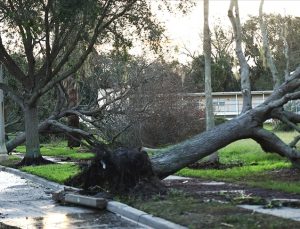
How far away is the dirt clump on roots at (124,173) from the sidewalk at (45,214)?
0.97 m

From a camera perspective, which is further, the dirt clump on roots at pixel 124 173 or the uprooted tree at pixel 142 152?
the uprooted tree at pixel 142 152

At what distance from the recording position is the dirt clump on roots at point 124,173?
471 inches

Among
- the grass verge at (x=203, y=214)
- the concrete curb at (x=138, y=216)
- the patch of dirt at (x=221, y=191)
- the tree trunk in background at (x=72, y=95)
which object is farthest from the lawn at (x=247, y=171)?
the tree trunk in background at (x=72, y=95)

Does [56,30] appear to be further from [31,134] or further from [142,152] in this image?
[142,152]

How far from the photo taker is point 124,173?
39.7 feet

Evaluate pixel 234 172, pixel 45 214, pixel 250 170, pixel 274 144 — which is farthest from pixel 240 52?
pixel 45 214

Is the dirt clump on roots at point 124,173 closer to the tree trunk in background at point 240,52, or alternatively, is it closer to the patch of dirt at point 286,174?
the patch of dirt at point 286,174

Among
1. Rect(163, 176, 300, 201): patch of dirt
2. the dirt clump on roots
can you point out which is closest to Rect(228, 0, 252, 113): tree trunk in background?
Rect(163, 176, 300, 201): patch of dirt

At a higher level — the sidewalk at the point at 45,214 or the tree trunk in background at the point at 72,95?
the tree trunk in background at the point at 72,95

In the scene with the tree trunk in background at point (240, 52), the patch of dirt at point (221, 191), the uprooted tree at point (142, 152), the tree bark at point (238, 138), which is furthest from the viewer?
the tree trunk in background at point (240, 52)

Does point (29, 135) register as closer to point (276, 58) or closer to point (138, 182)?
point (138, 182)

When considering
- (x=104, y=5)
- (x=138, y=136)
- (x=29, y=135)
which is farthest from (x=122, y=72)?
(x=104, y=5)

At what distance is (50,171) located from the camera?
752 inches

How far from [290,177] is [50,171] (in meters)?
8.24
